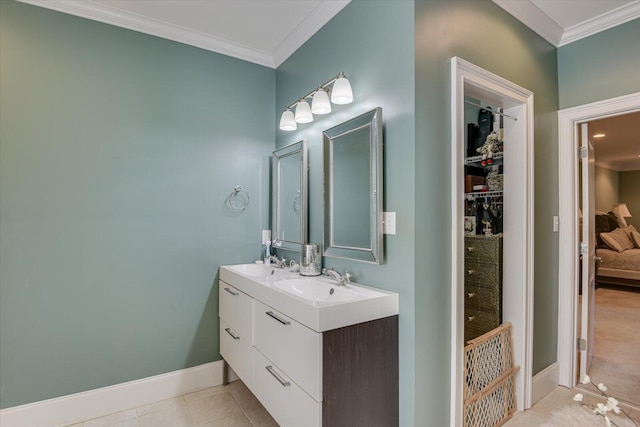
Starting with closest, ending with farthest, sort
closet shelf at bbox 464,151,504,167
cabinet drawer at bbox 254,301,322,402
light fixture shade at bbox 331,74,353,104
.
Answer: cabinet drawer at bbox 254,301,322,402, light fixture shade at bbox 331,74,353,104, closet shelf at bbox 464,151,504,167

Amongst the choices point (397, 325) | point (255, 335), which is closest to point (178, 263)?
point (255, 335)

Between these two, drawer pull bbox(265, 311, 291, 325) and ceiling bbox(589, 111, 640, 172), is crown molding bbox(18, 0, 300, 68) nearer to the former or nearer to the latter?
drawer pull bbox(265, 311, 291, 325)

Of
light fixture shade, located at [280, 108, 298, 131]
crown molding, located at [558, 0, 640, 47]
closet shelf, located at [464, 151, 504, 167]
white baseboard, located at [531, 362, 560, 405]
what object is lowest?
white baseboard, located at [531, 362, 560, 405]

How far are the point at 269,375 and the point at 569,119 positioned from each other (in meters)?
2.76

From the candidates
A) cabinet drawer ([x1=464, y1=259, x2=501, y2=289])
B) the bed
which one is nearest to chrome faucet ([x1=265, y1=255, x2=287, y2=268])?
cabinet drawer ([x1=464, y1=259, x2=501, y2=289])

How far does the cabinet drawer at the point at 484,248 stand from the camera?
7.41 ft

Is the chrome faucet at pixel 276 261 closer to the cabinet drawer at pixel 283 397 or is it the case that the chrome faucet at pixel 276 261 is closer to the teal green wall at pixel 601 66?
the cabinet drawer at pixel 283 397

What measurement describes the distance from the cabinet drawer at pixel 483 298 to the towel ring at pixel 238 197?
1.88 metres

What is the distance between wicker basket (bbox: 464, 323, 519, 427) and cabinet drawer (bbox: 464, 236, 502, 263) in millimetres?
462

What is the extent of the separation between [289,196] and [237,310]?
95 centimetres

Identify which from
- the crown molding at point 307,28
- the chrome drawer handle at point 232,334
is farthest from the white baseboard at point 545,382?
the crown molding at point 307,28

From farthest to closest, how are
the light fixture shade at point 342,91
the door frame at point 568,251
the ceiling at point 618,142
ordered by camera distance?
the ceiling at point 618,142 < the door frame at point 568,251 < the light fixture shade at point 342,91

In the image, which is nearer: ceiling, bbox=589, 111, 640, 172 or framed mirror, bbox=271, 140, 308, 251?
framed mirror, bbox=271, 140, 308, 251

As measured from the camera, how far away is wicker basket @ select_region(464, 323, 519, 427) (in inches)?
70.2
